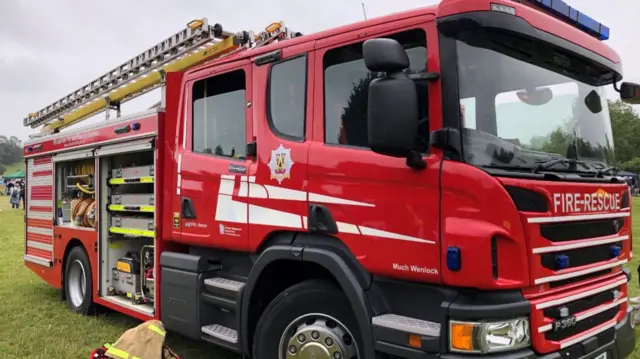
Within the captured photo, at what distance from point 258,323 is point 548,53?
262 centimetres

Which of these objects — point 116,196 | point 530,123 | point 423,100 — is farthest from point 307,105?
point 116,196

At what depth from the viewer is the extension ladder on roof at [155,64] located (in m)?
5.29

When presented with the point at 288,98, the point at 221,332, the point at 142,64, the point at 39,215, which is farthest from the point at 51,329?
the point at 288,98

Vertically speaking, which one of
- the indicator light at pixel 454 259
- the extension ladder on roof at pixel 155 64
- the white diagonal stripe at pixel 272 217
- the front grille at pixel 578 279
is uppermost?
the extension ladder on roof at pixel 155 64

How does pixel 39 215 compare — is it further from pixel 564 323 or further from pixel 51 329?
pixel 564 323

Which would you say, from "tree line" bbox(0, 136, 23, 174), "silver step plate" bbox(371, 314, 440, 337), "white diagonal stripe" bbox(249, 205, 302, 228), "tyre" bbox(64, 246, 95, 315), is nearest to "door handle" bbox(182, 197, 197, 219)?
"white diagonal stripe" bbox(249, 205, 302, 228)

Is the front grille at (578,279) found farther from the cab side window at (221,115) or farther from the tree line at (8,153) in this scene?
the tree line at (8,153)

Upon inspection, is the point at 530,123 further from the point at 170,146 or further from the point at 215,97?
the point at 170,146

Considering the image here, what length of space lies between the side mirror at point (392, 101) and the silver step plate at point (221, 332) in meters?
2.10

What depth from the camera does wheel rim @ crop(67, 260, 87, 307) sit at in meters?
6.67

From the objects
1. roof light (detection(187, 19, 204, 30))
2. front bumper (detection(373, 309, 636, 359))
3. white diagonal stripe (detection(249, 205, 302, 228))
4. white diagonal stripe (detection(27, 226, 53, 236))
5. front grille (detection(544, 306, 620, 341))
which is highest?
roof light (detection(187, 19, 204, 30))

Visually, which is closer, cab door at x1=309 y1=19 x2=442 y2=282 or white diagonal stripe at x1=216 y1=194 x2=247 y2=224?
cab door at x1=309 y1=19 x2=442 y2=282

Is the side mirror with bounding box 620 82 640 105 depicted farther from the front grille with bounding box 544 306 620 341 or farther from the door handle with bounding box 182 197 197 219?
the door handle with bounding box 182 197 197 219

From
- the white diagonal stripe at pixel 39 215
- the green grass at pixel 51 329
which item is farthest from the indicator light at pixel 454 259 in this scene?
the white diagonal stripe at pixel 39 215
